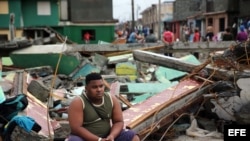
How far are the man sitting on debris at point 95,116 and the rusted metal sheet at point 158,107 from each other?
1.26 m

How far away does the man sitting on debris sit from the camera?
4789 mm

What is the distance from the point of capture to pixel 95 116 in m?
4.89

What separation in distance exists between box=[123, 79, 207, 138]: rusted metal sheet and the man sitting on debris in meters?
1.26

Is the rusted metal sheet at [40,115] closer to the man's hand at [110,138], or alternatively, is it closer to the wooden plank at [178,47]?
the man's hand at [110,138]

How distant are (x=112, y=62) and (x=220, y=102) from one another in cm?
783

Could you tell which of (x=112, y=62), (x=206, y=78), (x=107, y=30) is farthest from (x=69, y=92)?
(x=107, y=30)

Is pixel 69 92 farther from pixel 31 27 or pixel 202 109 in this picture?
pixel 31 27

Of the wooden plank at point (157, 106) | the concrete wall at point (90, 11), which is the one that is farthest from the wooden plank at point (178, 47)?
the concrete wall at point (90, 11)

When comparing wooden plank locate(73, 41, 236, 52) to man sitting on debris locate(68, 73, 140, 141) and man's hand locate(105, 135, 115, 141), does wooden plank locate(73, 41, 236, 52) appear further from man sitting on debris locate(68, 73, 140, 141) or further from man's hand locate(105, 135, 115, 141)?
man's hand locate(105, 135, 115, 141)

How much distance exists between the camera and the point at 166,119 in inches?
281

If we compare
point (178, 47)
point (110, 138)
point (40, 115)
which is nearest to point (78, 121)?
point (110, 138)

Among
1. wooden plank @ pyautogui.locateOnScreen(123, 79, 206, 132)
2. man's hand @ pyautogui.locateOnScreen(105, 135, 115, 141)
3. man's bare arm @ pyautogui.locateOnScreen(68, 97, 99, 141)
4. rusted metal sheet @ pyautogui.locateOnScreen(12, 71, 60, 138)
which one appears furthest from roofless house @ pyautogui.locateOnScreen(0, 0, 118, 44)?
man's hand @ pyautogui.locateOnScreen(105, 135, 115, 141)

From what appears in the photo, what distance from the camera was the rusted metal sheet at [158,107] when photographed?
662cm

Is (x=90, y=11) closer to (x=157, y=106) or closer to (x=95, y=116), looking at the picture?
(x=157, y=106)
